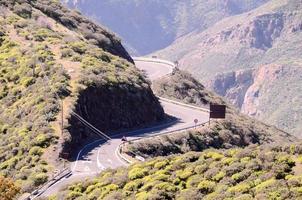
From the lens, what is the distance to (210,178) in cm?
2800

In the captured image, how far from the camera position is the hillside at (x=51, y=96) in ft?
148

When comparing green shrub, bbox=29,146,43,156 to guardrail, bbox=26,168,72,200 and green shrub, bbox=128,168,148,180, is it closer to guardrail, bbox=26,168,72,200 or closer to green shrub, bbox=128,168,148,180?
guardrail, bbox=26,168,72,200

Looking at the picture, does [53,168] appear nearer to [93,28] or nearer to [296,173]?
[296,173]

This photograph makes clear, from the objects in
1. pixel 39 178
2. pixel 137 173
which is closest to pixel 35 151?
pixel 39 178

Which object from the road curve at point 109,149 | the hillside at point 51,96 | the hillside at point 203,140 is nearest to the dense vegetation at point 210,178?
the road curve at point 109,149

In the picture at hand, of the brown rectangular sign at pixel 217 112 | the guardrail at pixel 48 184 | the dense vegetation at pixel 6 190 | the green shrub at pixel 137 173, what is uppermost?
the brown rectangular sign at pixel 217 112

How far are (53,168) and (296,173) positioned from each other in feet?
67.5

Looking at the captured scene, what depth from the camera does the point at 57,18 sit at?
8594 cm

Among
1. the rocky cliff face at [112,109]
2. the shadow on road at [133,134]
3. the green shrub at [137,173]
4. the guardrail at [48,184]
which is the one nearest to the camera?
the green shrub at [137,173]

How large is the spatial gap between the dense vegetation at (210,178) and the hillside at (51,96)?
28.5 feet

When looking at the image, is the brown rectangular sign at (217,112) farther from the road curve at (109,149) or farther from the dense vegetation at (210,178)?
the dense vegetation at (210,178)

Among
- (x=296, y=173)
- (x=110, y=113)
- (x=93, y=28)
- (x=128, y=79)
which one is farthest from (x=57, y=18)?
(x=296, y=173)

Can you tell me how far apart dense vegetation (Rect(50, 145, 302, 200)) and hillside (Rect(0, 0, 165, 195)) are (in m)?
8.67

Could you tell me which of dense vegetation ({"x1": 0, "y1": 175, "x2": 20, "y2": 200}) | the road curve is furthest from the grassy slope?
the road curve
